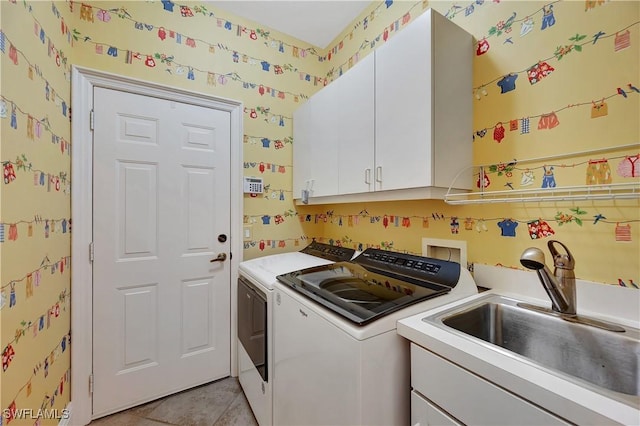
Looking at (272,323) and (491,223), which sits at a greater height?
(491,223)

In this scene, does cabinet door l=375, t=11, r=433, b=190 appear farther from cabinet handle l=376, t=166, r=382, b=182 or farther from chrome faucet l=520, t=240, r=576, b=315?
chrome faucet l=520, t=240, r=576, b=315

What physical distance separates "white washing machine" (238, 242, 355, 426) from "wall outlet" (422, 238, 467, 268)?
520mm

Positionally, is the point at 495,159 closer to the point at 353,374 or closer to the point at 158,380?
the point at 353,374

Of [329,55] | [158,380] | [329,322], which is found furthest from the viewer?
[329,55]

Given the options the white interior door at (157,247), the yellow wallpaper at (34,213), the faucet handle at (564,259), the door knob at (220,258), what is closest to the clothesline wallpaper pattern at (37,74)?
the yellow wallpaper at (34,213)

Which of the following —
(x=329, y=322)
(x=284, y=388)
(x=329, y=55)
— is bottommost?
(x=284, y=388)

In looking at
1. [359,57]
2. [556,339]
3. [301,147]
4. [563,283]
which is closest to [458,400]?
[556,339]

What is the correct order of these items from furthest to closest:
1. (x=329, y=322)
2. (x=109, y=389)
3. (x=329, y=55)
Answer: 1. (x=329, y=55)
2. (x=109, y=389)
3. (x=329, y=322)

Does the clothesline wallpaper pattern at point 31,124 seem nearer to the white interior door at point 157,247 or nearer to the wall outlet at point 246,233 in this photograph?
the white interior door at point 157,247

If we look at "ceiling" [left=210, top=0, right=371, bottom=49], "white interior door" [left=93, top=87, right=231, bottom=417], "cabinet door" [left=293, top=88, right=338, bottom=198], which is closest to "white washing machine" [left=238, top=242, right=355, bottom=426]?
"white interior door" [left=93, top=87, right=231, bottom=417]

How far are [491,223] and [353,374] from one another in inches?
38.8

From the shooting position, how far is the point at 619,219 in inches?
38.6

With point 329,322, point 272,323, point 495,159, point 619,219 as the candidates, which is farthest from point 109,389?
point 619,219

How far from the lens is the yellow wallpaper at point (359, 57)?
38.6 inches
